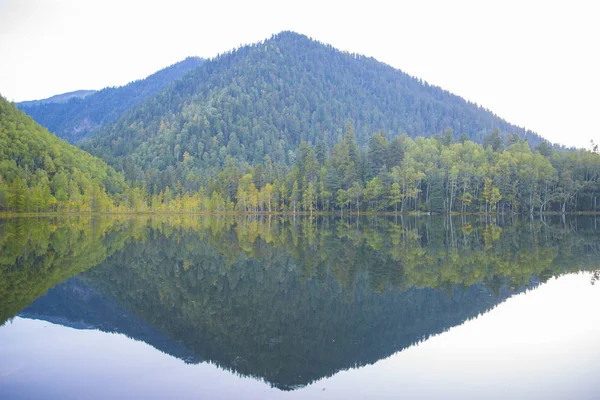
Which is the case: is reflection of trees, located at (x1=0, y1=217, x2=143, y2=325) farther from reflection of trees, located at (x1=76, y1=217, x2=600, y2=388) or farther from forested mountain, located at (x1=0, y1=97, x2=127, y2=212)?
forested mountain, located at (x1=0, y1=97, x2=127, y2=212)

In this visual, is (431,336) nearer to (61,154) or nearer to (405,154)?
(405,154)

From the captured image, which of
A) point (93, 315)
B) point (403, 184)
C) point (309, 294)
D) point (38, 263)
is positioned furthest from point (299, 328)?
point (403, 184)

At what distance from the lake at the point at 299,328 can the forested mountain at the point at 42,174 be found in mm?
100228

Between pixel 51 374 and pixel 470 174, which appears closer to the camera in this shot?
pixel 51 374

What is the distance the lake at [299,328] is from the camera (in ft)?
38.4

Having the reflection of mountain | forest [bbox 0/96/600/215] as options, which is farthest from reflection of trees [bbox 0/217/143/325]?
forest [bbox 0/96/600/215]

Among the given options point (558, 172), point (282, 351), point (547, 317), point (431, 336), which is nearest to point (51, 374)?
point (282, 351)

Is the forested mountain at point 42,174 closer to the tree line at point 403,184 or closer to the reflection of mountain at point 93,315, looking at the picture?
the tree line at point 403,184

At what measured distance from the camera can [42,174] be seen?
136m

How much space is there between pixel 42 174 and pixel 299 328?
14184 centimetres

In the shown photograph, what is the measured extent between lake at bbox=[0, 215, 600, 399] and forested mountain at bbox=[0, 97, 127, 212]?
100 meters

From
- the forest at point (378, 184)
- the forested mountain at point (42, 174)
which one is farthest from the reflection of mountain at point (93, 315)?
the forested mountain at point (42, 174)

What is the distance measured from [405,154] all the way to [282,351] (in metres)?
114

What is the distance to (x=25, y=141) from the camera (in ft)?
488
